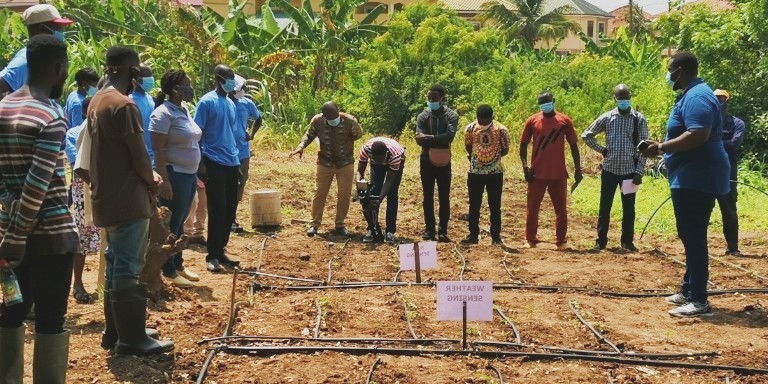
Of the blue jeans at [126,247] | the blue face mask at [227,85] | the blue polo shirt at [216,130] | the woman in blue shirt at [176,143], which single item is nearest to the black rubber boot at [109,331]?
the blue jeans at [126,247]

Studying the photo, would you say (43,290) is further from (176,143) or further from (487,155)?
(487,155)

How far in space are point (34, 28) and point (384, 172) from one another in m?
4.74

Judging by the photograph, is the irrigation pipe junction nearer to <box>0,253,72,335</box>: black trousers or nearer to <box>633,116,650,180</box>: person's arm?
<box>0,253,72,335</box>: black trousers

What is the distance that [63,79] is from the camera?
13.7 ft

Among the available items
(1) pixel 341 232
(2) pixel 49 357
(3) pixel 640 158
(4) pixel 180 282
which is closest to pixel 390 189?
(1) pixel 341 232

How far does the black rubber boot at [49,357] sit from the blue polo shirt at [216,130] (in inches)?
133

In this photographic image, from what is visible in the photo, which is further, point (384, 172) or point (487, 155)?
point (384, 172)

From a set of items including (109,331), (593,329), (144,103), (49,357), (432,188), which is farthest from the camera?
(432,188)

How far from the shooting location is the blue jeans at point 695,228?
20.5 ft

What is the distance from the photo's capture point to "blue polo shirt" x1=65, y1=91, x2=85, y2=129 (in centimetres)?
670

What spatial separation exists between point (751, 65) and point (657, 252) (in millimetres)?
6449

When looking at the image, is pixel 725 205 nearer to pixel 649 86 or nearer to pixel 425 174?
pixel 425 174

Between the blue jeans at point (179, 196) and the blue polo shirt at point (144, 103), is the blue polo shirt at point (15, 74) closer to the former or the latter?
the blue polo shirt at point (144, 103)

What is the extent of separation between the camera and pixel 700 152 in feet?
20.4
